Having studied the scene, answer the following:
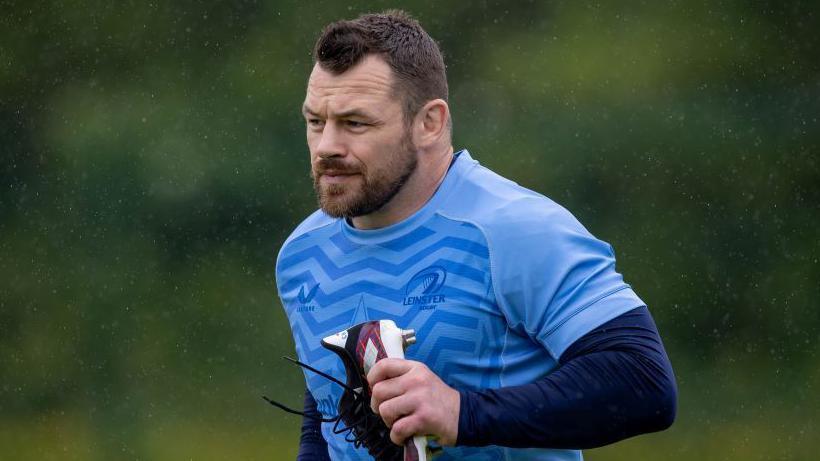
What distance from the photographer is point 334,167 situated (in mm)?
2734

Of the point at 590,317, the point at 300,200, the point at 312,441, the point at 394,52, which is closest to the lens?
the point at 590,317

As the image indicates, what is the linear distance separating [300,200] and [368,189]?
6923 millimetres

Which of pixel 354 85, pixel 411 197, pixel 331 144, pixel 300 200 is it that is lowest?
pixel 300 200

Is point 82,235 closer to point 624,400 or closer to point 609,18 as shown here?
point 609,18

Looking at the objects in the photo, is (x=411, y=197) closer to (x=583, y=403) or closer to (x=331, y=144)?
(x=331, y=144)

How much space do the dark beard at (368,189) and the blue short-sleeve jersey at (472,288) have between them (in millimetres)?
67

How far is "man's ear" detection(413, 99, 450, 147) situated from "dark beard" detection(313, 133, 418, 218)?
1.6 inches

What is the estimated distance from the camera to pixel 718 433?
952cm

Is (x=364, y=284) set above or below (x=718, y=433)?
above

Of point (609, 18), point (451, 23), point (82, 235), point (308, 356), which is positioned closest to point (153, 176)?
point (82, 235)

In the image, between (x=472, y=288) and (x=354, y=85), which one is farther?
(x=354, y=85)

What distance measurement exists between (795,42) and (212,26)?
160 inches

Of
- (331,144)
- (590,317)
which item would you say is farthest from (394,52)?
(590,317)

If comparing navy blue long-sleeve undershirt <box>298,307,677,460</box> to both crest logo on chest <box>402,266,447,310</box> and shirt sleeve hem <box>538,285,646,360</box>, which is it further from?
crest logo on chest <box>402,266,447,310</box>
